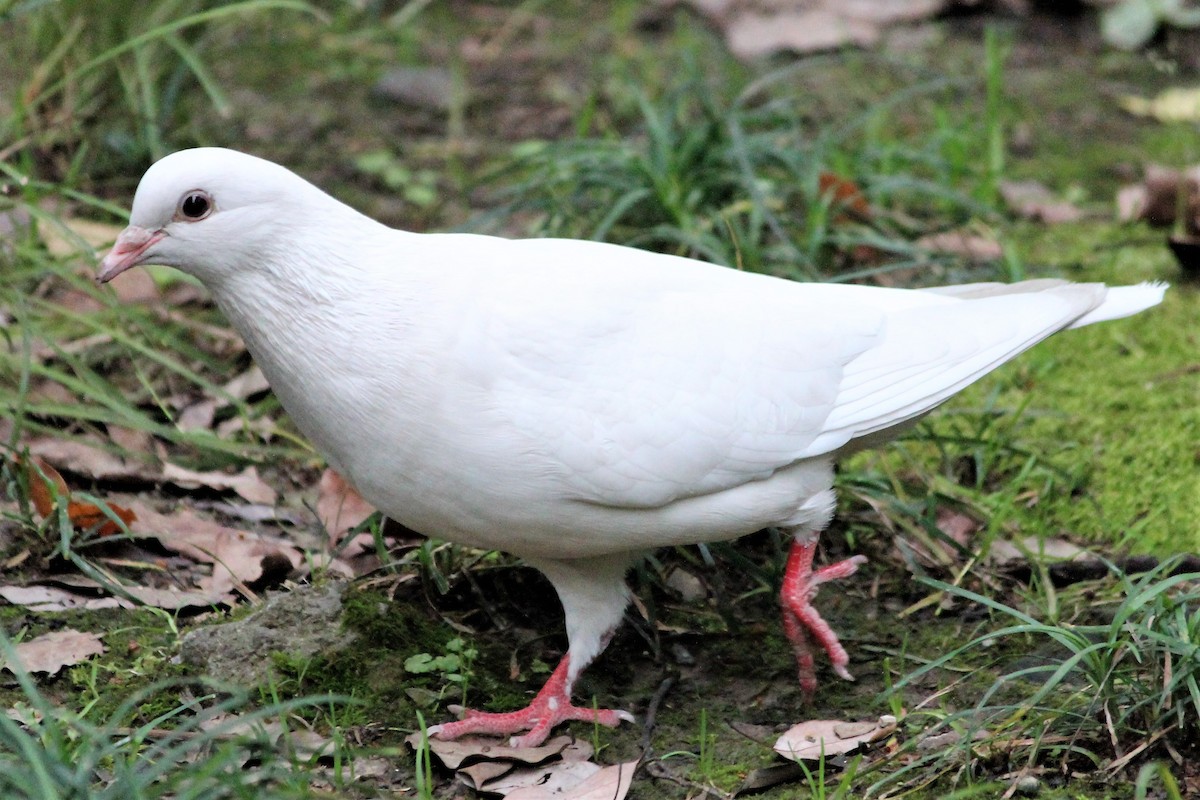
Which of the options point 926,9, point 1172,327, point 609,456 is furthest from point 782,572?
point 926,9

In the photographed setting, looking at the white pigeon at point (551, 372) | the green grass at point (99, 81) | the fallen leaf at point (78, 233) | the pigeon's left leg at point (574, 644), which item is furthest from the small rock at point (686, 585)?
the green grass at point (99, 81)

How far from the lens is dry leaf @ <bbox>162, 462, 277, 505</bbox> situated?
3996 millimetres

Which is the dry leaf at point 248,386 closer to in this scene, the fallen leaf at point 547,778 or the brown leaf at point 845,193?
the fallen leaf at point 547,778

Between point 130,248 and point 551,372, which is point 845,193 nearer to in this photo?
point 551,372

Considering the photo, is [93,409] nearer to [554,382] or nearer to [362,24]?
[554,382]

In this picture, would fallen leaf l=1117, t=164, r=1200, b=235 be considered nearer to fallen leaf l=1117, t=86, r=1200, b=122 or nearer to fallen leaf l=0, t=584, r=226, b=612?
fallen leaf l=1117, t=86, r=1200, b=122

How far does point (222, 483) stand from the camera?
13.1 feet

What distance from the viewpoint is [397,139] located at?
A: 650 cm

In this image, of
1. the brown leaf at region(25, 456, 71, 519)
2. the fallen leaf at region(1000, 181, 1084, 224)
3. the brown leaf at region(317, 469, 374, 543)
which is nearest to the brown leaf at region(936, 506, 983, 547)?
the brown leaf at region(317, 469, 374, 543)

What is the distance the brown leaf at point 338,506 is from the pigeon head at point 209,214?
1010mm

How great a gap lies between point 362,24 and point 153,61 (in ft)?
6.92

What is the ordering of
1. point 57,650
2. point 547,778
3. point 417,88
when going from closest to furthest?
point 547,778 < point 57,650 < point 417,88

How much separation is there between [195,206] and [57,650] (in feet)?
3.63

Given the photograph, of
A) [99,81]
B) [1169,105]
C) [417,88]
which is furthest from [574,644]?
[1169,105]
